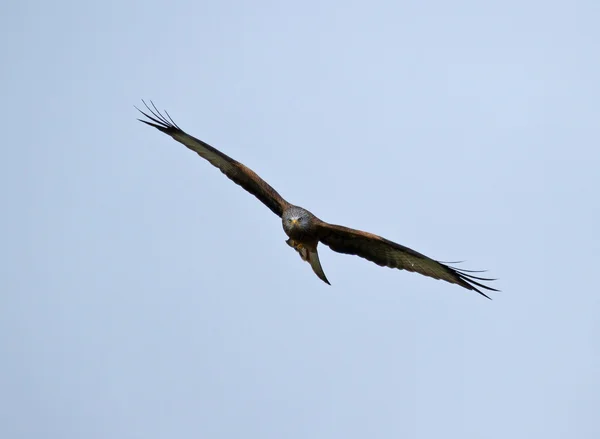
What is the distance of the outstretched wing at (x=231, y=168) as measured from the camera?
17641 millimetres

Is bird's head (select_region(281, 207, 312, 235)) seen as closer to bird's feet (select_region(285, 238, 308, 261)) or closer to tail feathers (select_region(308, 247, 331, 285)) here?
bird's feet (select_region(285, 238, 308, 261))

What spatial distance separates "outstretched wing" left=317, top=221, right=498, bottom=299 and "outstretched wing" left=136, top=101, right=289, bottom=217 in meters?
0.85

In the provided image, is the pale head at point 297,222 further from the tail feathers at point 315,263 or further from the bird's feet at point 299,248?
the tail feathers at point 315,263

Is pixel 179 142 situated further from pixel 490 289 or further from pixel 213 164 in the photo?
pixel 490 289

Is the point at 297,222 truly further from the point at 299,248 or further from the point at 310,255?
the point at 310,255

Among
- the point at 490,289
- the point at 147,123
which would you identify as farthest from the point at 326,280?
the point at 147,123

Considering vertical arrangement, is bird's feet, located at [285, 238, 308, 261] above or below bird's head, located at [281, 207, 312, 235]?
below

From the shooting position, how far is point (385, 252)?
16.9 metres

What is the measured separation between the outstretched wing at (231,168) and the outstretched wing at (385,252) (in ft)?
2.78

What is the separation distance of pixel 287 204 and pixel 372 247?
133cm

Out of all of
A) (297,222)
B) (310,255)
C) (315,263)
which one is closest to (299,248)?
(310,255)

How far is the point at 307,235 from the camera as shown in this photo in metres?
16.9

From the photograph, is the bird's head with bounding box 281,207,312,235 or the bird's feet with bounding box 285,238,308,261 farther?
the bird's feet with bounding box 285,238,308,261

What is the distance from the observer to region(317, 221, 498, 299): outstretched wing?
648 inches
